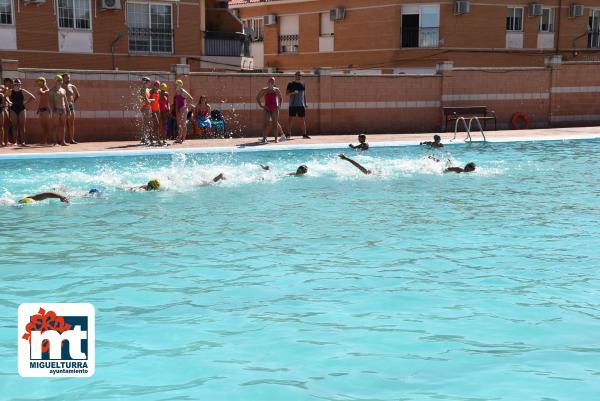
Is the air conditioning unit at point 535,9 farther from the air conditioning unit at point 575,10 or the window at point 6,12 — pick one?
the window at point 6,12

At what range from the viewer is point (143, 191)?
1405 centimetres

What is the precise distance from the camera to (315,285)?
8.01m

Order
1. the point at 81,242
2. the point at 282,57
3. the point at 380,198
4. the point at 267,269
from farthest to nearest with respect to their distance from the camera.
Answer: the point at 282,57, the point at 380,198, the point at 81,242, the point at 267,269

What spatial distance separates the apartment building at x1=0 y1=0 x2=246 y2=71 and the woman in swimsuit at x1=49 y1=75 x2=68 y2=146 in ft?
31.2

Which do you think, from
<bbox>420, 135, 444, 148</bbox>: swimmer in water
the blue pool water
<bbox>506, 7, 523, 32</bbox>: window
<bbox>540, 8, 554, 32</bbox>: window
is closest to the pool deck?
<bbox>420, 135, 444, 148</bbox>: swimmer in water

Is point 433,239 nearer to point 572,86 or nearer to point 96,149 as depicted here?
point 96,149

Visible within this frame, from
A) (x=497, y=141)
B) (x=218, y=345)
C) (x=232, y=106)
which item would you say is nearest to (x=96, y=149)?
(x=232, y=106)

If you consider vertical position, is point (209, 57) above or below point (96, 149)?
above

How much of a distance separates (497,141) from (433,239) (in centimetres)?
1272

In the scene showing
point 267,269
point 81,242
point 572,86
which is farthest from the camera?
point 572,86

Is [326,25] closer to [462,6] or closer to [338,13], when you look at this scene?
[338,13]

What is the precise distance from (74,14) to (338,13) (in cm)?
1337

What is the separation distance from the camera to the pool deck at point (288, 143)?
→ 1864 cm
